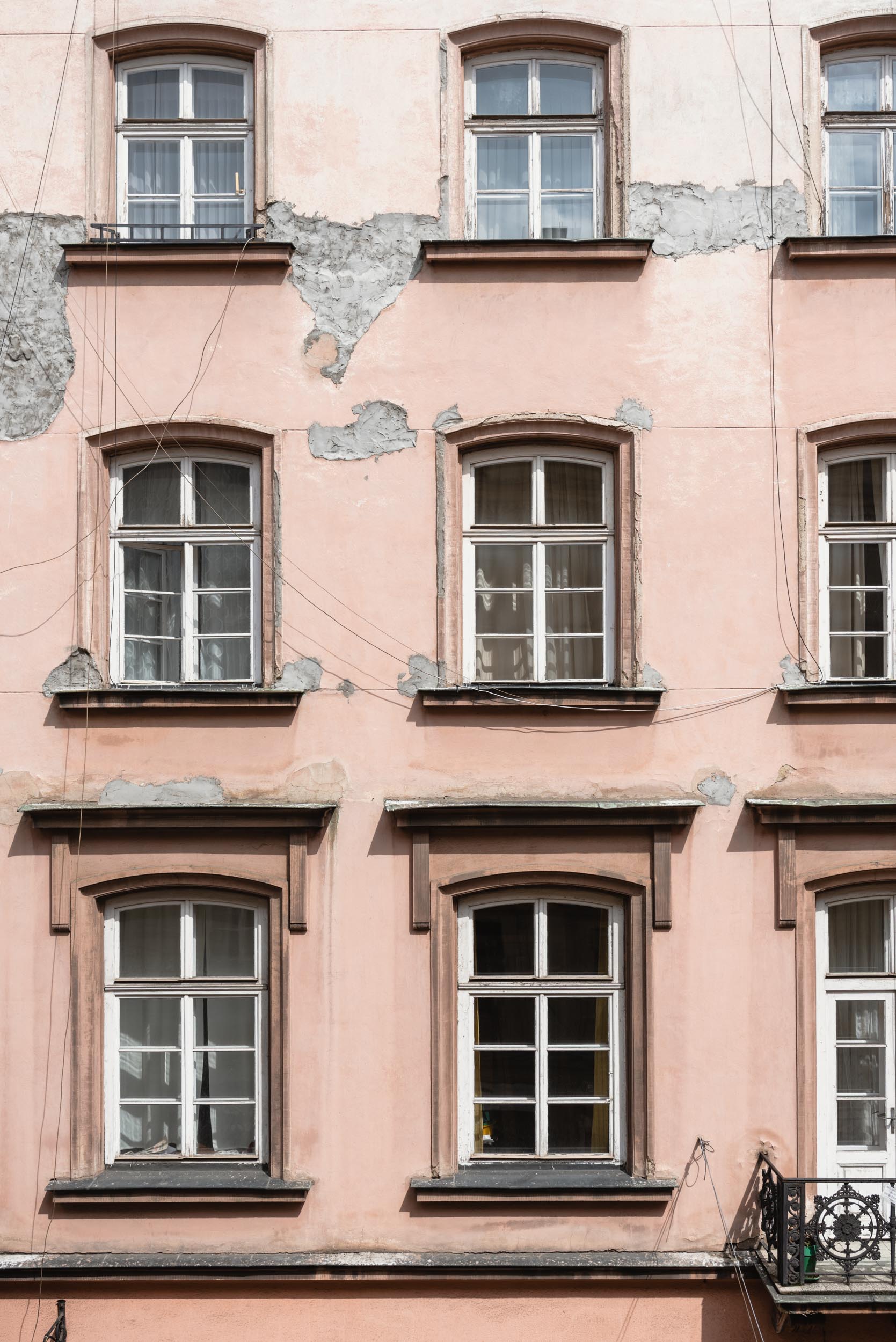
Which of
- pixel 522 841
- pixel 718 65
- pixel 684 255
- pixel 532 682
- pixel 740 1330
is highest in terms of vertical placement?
pixel 718 65

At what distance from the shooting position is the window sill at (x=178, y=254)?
9.02 meters

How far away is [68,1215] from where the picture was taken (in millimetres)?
8758

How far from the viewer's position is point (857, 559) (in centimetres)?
926

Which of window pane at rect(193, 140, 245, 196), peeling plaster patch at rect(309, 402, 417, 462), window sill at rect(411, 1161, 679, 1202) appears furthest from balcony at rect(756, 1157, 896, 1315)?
window pane at rect(193, 140, 245, 196)

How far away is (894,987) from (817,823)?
1.24 metres

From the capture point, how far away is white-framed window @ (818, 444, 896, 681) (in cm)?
920

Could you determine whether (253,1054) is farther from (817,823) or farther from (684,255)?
(684,255)

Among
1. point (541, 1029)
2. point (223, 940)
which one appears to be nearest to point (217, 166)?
point (223, 940)

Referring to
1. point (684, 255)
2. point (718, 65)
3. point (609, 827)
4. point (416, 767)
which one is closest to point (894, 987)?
point (609, 827)

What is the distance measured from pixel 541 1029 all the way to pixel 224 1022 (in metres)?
2.10

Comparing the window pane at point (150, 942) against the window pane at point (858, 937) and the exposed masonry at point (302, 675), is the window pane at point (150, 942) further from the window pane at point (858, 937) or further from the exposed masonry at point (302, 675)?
the window pane at point (858, 937)

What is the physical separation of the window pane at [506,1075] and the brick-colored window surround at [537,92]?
217 inches

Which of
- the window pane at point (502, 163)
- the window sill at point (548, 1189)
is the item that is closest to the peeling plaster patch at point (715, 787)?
the window sill at point (548, 1189)

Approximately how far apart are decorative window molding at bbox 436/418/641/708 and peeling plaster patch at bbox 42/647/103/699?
2322 millimetres
